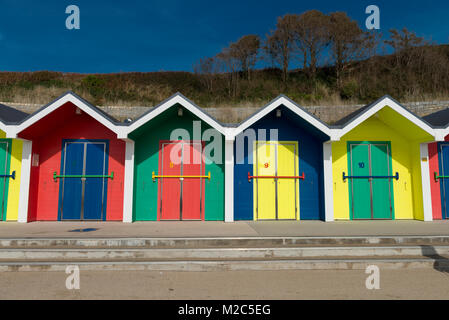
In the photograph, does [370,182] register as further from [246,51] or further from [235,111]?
[246,51]

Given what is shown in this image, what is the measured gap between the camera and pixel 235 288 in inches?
161

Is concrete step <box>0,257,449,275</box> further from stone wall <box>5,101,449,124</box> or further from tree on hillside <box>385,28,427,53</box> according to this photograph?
tree on hillside <box>385,28,427,53</box>

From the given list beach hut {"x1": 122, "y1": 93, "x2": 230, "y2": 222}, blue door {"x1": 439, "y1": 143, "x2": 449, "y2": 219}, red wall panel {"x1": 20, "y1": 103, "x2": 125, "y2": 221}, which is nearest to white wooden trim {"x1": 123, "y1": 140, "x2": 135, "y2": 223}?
beach hut {"x1": 122, "y1": 93, "x2": 230, "y2": 222}

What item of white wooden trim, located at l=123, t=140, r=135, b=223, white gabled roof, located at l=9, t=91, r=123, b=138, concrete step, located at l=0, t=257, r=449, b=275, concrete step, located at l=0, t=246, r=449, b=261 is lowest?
concrete step, located at l=0, t=257, r=449, b=275

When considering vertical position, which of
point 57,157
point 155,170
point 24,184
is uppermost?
point 57,157

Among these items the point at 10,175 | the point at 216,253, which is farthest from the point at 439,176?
the point at 10,175

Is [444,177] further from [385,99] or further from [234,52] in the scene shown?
[234,52]

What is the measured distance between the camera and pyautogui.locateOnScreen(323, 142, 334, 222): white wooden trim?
8727 mm

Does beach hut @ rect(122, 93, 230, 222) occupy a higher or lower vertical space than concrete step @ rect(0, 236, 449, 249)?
higher

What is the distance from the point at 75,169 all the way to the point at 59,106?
207 centimetres

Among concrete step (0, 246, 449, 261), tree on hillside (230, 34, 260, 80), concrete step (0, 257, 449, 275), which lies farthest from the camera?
tree on hillside (230, 34, 260, 80)

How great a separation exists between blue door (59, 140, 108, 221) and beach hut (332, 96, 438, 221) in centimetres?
777

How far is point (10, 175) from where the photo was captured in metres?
8.59

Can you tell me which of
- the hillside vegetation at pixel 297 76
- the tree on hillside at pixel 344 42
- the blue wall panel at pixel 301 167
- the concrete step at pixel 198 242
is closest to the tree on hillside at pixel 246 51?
the hillside vegetation at pixel 297 76
